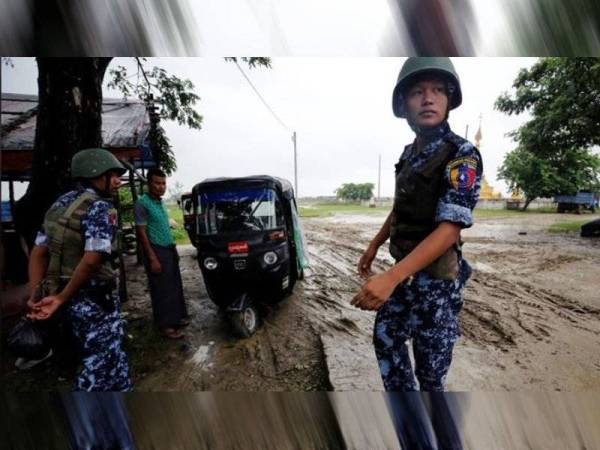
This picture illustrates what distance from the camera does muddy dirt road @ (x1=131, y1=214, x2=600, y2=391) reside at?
80.8 inches

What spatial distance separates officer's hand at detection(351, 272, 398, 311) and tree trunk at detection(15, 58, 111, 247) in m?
2.49

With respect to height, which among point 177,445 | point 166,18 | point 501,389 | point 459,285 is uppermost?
point 166,18

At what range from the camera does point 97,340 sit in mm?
1588

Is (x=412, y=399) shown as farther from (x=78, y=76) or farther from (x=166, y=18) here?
(x=78, y=76)

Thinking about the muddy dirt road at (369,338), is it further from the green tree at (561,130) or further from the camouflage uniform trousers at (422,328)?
the green tree at (561,130)

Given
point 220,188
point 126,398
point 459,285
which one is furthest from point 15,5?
point 459,285

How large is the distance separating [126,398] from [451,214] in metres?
2.35

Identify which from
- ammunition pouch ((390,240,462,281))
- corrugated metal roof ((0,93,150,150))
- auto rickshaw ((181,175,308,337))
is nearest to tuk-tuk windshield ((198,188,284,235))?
auto rickshaw ((181,175,308,337))

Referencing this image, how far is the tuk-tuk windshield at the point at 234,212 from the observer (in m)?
2.64

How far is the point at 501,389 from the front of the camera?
1.94 m

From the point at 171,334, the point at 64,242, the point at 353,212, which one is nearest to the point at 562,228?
the point at 353,212

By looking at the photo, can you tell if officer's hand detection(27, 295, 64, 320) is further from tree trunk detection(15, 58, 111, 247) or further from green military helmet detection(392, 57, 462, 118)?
green military helmet detection(392, 57, 462, 118)

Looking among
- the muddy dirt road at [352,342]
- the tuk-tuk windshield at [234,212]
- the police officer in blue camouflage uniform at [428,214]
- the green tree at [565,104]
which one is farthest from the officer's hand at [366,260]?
the green tree at [565,104]

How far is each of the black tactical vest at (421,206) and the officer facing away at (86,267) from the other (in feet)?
5.44
